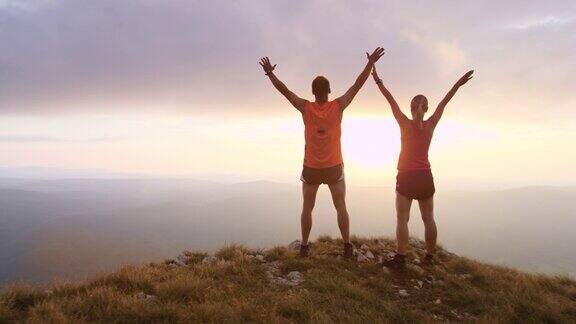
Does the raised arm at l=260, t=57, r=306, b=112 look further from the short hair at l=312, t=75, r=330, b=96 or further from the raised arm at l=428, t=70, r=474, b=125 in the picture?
the raised arm at l=428, t=70, r=474, b=125

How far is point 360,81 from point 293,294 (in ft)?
14.6

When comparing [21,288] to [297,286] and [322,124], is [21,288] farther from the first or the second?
[322,124]

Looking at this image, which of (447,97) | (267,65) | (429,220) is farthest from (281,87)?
(429,220)

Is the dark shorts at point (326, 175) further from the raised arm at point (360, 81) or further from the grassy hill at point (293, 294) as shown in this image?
the grassy hill at point (293, 294)

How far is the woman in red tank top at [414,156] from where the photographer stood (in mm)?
8562

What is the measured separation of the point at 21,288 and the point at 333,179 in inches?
225

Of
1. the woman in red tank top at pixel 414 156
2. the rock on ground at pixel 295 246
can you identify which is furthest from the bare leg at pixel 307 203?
the woman in red tank top at pixel 414 156

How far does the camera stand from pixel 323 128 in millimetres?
8414

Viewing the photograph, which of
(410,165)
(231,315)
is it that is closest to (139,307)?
(231,315)

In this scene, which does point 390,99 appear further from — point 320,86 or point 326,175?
point 326,175

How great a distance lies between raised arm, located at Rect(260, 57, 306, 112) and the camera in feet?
28.4

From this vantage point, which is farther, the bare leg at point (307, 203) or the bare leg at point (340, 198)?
the bare leg at point (307, 203)

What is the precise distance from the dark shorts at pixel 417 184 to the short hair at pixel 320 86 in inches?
94.8

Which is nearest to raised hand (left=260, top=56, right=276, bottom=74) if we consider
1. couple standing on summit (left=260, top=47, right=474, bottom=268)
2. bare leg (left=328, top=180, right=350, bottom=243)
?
couple standing on summit (left=260, top=47, right=474, bottom=268)
